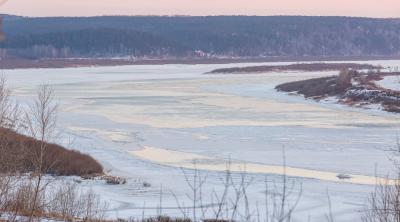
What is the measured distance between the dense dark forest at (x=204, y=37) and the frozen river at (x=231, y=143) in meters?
103

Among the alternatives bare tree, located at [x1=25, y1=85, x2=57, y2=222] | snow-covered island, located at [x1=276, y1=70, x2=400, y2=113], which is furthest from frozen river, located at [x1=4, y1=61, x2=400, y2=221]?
snow-covered island, located at [x1=276, y1=70, x2=400, y2=113]

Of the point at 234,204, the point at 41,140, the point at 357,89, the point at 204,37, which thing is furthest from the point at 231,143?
the point at 204,37

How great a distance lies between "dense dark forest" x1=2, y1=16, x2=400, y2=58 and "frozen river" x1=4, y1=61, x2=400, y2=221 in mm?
102957

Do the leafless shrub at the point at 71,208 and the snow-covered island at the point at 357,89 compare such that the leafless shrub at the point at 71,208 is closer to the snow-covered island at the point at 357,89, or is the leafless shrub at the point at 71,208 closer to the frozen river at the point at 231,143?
the frozen river at the point at 231,143

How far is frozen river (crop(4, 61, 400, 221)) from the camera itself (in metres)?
14.5

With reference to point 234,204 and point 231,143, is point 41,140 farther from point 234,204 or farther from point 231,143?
point 231,143

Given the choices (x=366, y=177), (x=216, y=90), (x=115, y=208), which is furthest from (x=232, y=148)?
(x=216, y=90)

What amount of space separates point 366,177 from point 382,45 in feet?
497

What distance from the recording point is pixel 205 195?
14.3 metres

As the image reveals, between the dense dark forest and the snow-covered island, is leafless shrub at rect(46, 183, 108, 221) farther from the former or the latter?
the dense dark forest

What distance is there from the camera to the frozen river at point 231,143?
14.5 meters

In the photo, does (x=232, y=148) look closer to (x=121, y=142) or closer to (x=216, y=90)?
(x=121, y=142)

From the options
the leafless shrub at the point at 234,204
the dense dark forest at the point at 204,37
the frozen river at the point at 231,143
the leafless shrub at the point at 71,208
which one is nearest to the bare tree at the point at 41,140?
the leafless shrub at the point at 71,208

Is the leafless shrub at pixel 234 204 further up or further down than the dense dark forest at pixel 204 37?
further down
